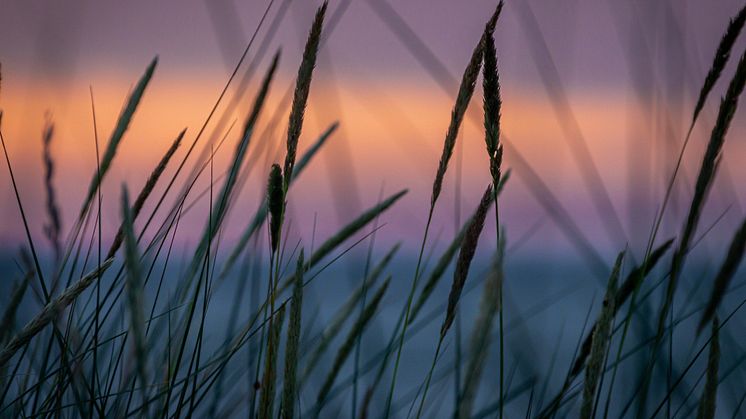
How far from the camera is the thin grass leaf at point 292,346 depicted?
0.97m

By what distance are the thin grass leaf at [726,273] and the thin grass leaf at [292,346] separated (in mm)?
692

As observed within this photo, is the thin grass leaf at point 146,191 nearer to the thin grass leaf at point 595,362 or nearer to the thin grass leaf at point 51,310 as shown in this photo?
the thin grass leaf at point 51,310

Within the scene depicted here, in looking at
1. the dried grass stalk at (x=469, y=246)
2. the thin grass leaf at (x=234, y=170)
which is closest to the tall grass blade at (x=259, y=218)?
the thin grass leaf at (x=234, y=170)

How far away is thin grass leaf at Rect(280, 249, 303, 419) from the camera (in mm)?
971

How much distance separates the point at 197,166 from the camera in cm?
165

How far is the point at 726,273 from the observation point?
1.32 meters

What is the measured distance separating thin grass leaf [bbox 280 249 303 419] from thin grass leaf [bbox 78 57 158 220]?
2.42 ft

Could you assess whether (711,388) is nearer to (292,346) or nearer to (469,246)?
(469,246)

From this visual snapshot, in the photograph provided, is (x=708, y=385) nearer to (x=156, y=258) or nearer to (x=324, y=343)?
(x=324, y=343)

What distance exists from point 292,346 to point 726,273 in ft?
2.42

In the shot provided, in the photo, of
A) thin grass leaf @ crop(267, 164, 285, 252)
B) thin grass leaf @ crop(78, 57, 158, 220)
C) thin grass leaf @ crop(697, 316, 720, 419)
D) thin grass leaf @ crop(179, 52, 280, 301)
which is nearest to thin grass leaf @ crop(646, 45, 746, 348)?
thin grass leaf @ crop(697, 316, 720, 419)

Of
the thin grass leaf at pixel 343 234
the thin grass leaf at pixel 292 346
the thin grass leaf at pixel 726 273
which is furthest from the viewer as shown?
the thin grass leaf at pixel 343 234

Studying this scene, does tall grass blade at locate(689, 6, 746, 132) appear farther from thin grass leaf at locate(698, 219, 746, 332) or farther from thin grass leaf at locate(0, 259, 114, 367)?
thin grass leaf at locate(0, 259, 114, 367)

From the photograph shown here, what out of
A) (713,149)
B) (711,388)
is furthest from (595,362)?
(713,149)
